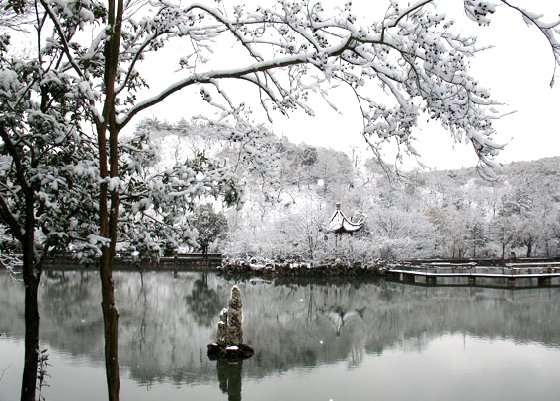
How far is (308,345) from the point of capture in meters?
10.4

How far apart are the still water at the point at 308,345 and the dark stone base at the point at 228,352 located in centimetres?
18

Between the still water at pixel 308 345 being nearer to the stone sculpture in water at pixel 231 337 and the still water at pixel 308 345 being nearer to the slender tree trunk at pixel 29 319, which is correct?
the stone sculpture in water at pixel 231 337

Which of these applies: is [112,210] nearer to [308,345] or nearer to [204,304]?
[308,345]

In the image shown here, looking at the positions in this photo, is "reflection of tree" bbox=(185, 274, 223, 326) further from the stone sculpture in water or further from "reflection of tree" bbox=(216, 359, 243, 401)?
"reflection of tree" bbox=(216, 359, 243, 401)

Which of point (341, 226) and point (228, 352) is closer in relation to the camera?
point (228, 352)

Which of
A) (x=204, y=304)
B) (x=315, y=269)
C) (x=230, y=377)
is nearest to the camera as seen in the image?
(x=230, y=377)

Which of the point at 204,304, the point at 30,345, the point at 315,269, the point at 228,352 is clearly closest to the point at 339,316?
the point at 204,304

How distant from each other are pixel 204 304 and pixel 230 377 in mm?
7280

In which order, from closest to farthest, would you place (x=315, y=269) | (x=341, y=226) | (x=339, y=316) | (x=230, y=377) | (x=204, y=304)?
(x=230, y=377) < (x=339, y=316) < (x=204, y=304) < (x=315, y=269) < (x=341, y=226)

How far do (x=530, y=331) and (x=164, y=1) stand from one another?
1130 centimetres

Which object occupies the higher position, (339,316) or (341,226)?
(341,226)

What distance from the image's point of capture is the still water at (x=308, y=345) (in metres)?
7.62

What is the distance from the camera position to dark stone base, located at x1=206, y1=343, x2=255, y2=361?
9.09 metres

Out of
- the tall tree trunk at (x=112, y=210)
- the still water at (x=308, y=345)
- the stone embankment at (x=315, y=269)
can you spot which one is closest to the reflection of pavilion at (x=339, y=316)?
the still water at (x=308, y=345)
